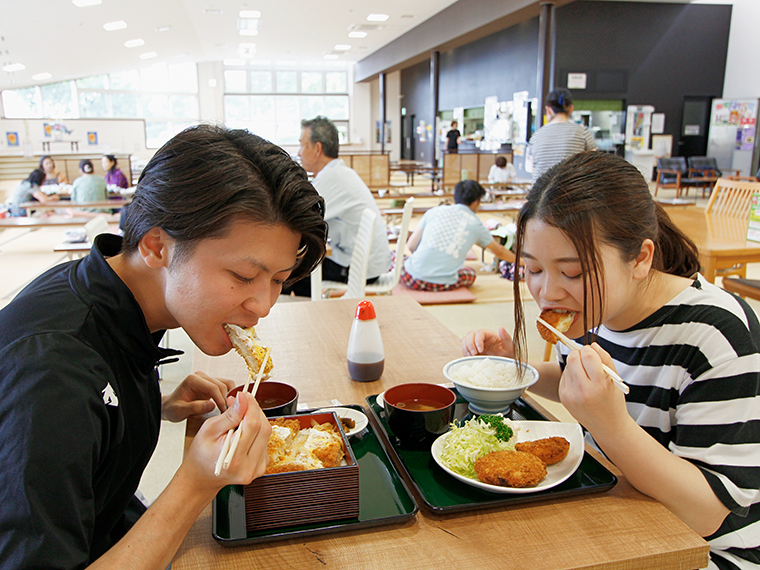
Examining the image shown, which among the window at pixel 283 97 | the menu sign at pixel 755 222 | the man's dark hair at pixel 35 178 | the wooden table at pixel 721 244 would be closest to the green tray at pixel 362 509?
the wooden table at pixel 721 244

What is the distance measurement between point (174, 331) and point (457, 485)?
3807 millimetres

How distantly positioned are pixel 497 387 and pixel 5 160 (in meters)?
20.5

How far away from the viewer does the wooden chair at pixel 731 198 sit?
4.07m

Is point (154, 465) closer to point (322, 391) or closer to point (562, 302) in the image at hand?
point (322, 391)

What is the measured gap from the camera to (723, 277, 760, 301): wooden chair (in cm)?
336

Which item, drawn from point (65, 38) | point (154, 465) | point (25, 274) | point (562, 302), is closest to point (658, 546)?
point (562, 302)

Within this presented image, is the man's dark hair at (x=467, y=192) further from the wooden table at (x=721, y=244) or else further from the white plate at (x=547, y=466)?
the white plate at (x=547, y=466)

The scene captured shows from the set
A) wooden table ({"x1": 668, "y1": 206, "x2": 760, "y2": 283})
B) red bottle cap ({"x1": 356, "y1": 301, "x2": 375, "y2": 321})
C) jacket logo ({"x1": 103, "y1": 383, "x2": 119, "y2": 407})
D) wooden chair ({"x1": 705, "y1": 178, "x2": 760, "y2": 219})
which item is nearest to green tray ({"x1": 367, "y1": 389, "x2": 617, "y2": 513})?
red bottle cap ({"x1": 356, "y1": 301, "x2": 375, "y2": 321})

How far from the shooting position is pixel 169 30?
14.0m

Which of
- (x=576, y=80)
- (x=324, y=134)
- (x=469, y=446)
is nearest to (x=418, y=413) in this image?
(x=469, y=446)

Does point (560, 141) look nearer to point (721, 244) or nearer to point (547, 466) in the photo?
point (721, 244)

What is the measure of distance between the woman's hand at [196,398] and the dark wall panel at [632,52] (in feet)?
40.8

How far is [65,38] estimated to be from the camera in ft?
40.9

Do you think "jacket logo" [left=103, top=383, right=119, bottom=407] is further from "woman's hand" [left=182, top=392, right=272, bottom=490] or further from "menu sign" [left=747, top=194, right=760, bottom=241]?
"menu sign" [left=747, top=194, right=760, bottom=241]
